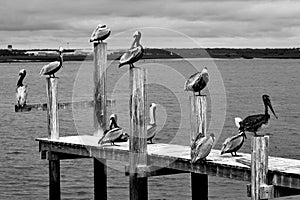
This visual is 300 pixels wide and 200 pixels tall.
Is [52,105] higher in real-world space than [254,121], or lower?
higher

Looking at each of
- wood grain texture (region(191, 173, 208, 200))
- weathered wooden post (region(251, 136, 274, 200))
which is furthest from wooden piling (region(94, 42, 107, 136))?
weathered wooden post (region(251, 136, 274, 200))

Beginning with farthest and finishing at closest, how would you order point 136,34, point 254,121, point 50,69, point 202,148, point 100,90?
point 50,69
point 100,90
point 136,34
point 254,121
point 202,148

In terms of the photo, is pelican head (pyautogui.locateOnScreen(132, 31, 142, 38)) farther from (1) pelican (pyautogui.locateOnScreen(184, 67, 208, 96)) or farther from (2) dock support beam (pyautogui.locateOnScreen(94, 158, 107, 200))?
(1) pelican (pyautogui.locateOnScreen(184, 67, 208, 96))

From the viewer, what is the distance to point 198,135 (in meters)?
14.4

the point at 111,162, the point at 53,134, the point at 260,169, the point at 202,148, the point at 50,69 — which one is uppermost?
the point at 50,69

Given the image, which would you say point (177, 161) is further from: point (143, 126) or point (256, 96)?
point (256, 96)

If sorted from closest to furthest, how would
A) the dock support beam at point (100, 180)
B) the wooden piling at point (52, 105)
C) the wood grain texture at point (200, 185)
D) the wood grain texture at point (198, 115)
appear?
the wood grain texture at point (198, 115) → the wood grain texture at point (200, 185) → the wooden piling at point (52, 105) → the dock support beam at point (100, 180)

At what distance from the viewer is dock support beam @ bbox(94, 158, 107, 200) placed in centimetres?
1866

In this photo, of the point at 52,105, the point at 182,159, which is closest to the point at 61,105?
the point at 52,105

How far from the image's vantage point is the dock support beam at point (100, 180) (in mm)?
18656

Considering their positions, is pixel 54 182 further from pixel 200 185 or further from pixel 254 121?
pixel 254 121

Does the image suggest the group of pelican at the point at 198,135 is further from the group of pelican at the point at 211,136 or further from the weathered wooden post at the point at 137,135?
the weathered wooden post at the point at 137,135

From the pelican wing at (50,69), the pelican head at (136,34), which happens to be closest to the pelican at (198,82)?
the pelican head at (136,34)

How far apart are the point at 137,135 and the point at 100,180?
382cm
